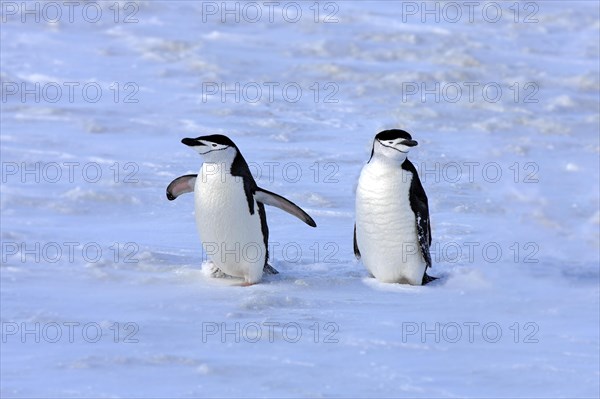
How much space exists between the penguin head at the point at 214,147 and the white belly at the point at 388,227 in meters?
0.63

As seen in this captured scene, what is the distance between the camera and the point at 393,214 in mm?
5711

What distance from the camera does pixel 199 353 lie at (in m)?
4.57

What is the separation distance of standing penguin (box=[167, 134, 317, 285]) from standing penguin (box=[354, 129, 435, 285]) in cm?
31

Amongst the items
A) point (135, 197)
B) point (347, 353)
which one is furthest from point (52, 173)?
point (347, 353)

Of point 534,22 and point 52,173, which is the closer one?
point 52,173

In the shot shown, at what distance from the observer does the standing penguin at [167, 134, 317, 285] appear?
5578mm

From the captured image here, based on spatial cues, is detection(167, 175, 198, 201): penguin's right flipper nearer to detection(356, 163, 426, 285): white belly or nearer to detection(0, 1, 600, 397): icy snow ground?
detection(0, 1, 600, 397): icy snow ground

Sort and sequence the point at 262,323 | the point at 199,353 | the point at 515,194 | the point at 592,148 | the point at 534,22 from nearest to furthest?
the point at 199,353 → the point at 262,323 → the point at 515,194 → the point at 592,148 → the point at 534,22

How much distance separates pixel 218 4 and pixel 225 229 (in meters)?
9.02

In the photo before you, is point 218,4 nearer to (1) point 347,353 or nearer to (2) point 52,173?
(2) point 52,173

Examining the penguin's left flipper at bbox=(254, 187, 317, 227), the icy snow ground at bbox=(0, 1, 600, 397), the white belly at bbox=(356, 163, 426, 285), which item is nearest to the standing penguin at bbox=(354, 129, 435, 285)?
the white belly at bbox=(356, 163, 426, 285)

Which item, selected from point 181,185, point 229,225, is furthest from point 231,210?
point 181,185

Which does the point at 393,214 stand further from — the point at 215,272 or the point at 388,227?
the point at 215,272

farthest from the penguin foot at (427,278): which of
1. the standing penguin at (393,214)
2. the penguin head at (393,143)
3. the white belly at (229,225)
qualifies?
the white belly at (229,225)
